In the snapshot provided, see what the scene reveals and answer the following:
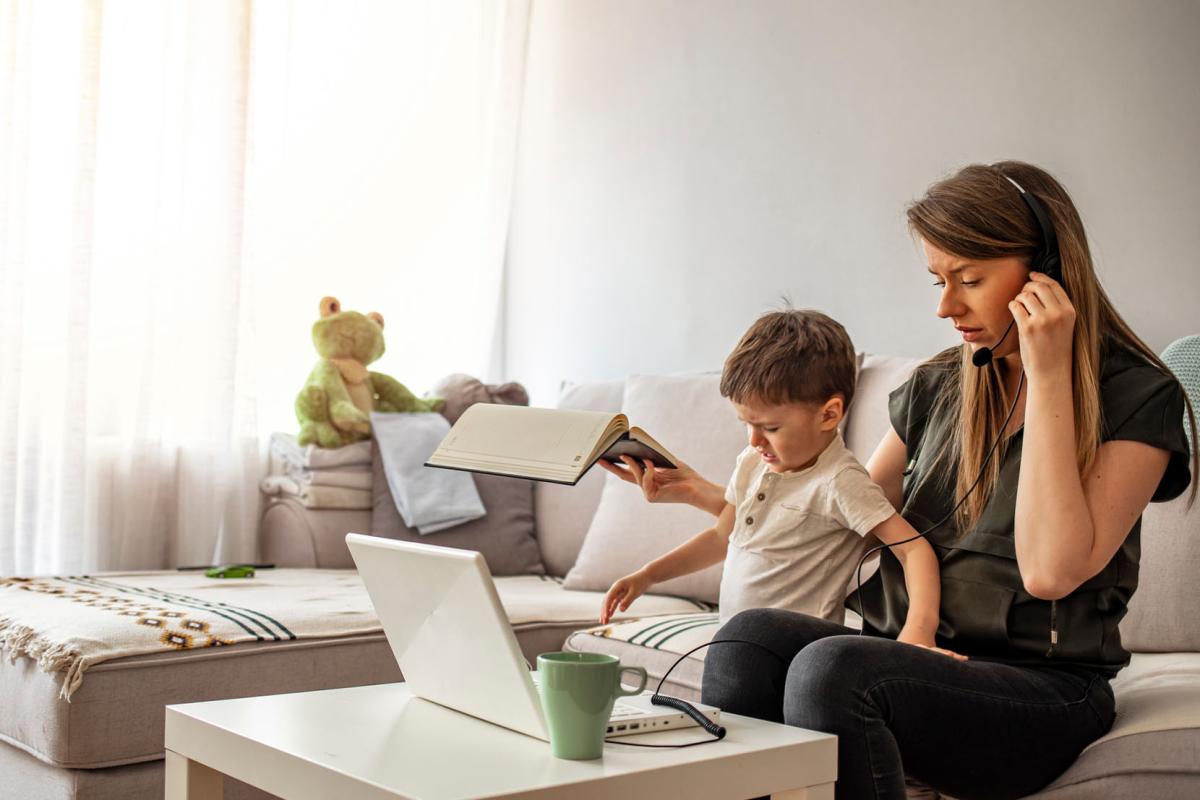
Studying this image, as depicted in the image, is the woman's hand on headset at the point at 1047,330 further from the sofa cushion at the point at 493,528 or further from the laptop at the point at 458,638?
the sofa cushion at the point at 493,528

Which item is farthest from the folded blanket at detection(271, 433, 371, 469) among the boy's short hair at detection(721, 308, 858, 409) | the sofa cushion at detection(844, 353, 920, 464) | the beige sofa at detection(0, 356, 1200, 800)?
the boy's short hair at detection(721, 308, 858, 409)

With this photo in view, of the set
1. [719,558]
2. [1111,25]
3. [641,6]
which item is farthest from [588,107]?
[719,558]

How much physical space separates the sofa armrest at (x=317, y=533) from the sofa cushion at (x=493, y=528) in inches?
2.0

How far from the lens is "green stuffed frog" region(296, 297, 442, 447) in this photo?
8.98 feet

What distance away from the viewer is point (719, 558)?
1619 millimetres

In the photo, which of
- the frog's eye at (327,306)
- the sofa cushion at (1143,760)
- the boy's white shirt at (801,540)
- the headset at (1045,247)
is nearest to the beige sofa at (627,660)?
the sofa cushion at (1143,760)

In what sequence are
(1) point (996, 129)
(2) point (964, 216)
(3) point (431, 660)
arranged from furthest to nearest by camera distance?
(1) point (996, 129), (2) point (964, 216), (3) point (431, 660)

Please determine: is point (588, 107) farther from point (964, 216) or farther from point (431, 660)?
point (431, 660)

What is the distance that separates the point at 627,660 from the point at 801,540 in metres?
0.45

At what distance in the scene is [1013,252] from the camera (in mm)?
1252

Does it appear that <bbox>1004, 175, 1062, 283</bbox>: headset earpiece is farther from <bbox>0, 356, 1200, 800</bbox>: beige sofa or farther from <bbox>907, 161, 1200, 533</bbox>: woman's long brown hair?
<bbox>0, 356, 1200, 800</bbox>: beige sofa

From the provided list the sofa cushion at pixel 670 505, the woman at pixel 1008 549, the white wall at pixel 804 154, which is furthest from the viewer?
the sofa cushion at pixel 670 505

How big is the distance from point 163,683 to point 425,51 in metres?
2.29

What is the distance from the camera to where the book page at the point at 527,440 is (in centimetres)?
108
